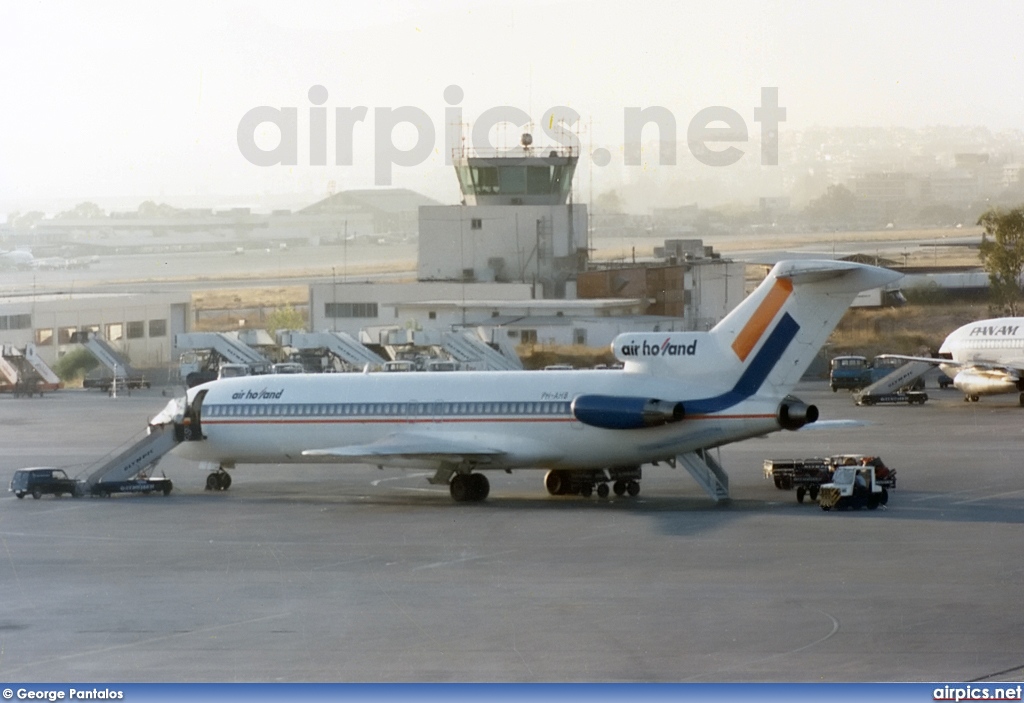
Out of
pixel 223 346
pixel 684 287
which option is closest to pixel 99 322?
pixel 223 346

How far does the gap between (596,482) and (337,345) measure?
46.1 meters

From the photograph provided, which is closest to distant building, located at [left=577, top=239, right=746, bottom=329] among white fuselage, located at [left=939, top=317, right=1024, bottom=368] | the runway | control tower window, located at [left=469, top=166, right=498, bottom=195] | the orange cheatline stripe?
control tower window, located at [left=469, top=166, right=498, bottom=195]

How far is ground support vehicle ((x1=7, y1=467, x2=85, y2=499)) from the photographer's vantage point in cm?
4112

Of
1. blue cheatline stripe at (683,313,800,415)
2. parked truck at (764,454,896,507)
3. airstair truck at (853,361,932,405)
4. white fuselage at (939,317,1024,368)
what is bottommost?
airstair truck at (853,361,932,405)

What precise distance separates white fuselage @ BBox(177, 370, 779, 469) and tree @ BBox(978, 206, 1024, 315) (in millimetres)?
70767

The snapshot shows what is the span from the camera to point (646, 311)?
318 feet

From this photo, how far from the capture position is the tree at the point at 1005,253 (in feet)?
334

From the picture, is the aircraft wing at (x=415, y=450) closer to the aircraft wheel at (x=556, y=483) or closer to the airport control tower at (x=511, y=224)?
the aircraft wheel at (x=556, y=483)

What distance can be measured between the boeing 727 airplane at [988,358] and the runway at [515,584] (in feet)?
83.5

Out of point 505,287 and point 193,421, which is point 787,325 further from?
point 505,287

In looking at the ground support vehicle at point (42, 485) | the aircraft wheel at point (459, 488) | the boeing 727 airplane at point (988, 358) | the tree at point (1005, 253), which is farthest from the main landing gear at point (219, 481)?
the tree at point (1005, 253)

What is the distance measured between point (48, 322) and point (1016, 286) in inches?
2620

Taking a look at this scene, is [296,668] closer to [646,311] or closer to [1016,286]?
[646,311]

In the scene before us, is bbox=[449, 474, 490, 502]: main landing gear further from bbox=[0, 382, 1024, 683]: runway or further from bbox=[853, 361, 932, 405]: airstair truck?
bbox=[853, 361, 932, 405]: airstair truck
